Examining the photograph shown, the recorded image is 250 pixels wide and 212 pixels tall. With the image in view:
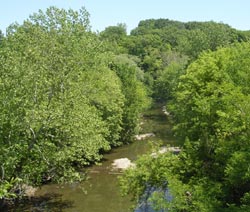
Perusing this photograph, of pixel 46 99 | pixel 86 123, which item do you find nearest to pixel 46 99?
pixel 46 99

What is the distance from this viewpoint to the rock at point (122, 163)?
43.5 meters

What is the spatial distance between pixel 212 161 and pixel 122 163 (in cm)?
2137

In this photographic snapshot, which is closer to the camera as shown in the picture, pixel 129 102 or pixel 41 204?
pixel 41 204

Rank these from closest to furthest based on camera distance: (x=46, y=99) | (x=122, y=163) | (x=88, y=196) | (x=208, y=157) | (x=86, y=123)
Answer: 1. (x=208, y=157)
2. (x=46, y=99)
3. (x=86, y=123)
4. (x=88, y=196)
5. (x=122, y=163)

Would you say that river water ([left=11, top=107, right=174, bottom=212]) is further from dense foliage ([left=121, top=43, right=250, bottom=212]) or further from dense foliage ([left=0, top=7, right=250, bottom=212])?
dense foliage ([left=0, top=7, right=250, bottom=212])

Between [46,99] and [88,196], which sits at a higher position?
[46,99]

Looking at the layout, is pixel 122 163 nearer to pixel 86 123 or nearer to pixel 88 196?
pixel 88 196

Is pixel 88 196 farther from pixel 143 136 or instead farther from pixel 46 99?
pixel 143 136

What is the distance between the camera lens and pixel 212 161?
24.4 metres

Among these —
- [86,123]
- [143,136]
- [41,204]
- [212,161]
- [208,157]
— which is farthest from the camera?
[143,136]

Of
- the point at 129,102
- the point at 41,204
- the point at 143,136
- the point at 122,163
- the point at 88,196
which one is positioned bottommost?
the point at 88,196

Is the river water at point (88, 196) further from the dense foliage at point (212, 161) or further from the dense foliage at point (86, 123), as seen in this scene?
the dense foliage at point (86, 123)

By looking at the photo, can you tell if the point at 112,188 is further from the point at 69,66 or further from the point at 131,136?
the point at 131,136

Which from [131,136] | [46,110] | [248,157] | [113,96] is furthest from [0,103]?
[131,136]
